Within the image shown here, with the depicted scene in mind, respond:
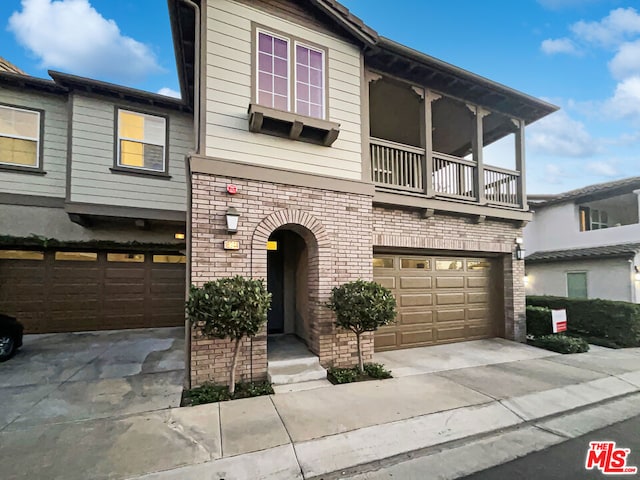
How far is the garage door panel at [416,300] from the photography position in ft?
21.8

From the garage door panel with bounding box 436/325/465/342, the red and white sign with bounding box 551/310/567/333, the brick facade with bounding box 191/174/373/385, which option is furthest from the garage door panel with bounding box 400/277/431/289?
the red and white sign with bounding box 551/310/567/333

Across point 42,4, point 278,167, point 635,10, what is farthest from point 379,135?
point 42,4

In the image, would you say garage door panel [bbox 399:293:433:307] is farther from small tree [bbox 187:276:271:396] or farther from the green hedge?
the green hedge

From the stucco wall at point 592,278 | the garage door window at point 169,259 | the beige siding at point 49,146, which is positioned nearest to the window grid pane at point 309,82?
the garage door window at point 169,259

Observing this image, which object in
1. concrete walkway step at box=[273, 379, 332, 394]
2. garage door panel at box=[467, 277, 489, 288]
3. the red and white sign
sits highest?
garage door panel at box=[467, 277, 489, 288]

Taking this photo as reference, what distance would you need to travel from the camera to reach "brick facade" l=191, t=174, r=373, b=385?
173 inches

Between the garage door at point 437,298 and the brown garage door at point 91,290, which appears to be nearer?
the garage door at point 437,298

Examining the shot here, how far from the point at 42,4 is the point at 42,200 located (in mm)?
8200

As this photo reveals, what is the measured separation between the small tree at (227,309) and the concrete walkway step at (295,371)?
749 mm

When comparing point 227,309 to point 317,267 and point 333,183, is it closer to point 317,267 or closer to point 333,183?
point 317,267

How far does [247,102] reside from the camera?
4.89 m

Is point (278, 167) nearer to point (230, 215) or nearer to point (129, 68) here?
point (230, 215)

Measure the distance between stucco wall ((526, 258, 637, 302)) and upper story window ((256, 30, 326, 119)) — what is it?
11.9m
